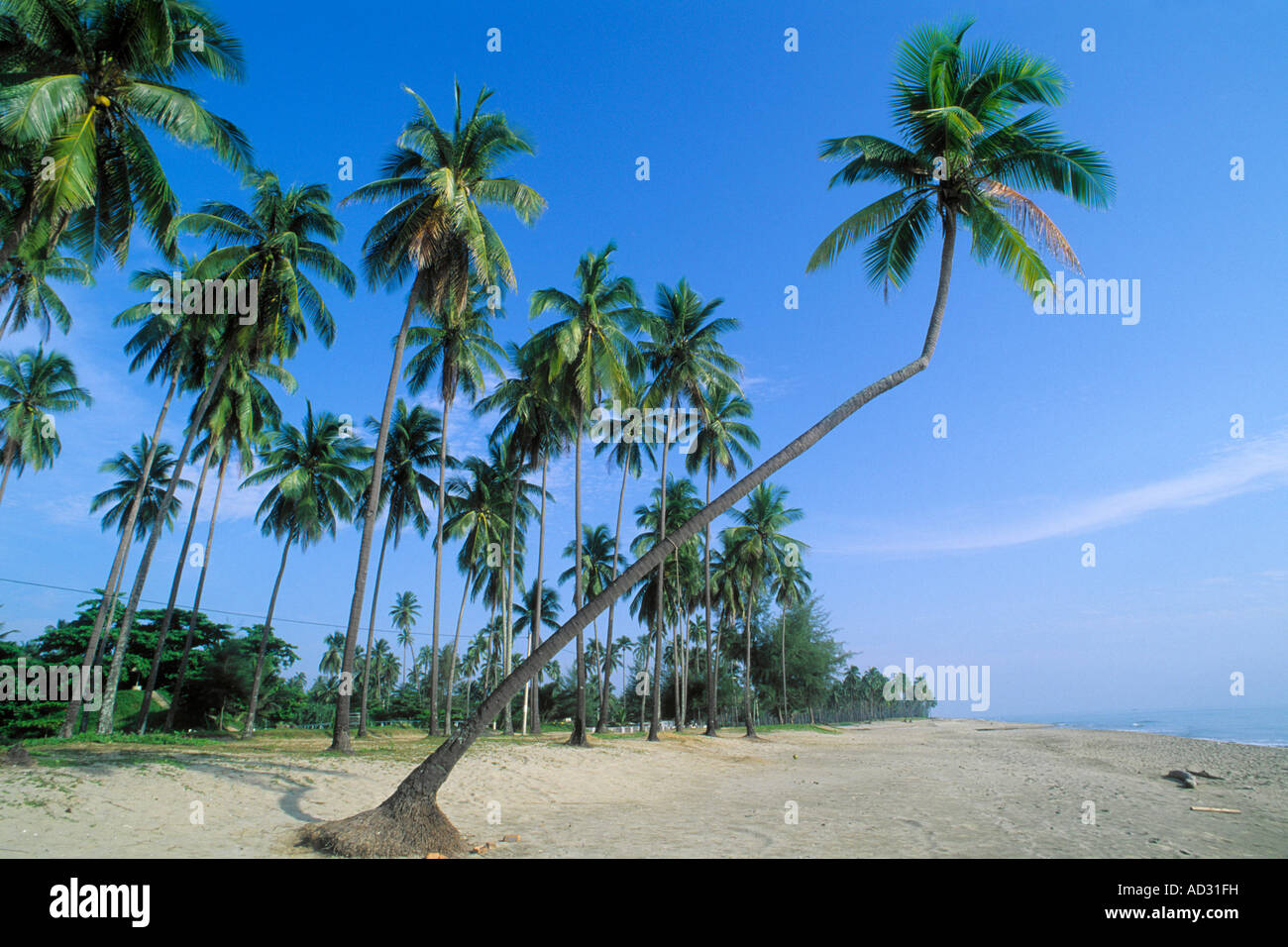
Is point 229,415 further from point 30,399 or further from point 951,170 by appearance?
point 951,170

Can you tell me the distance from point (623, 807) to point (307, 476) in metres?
22.1

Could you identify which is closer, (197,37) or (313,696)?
(197,37)

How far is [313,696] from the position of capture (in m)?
83.2

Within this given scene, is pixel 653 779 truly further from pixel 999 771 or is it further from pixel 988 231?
pixel 988 231

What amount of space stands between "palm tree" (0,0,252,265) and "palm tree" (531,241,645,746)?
34.0ft

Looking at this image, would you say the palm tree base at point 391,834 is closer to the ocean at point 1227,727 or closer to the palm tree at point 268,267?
the palm tree at point 268,267

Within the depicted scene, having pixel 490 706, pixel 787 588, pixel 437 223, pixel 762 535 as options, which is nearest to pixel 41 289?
pixel 437 223

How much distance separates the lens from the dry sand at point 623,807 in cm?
827

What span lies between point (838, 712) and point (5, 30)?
92676 millimetres

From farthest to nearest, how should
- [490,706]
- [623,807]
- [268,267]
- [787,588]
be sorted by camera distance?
[787,588] < [268,267] < [623,807] < [490,706]

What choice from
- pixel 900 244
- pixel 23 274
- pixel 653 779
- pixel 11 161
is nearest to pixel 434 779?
pixel 653 779

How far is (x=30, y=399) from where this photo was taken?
27.8m

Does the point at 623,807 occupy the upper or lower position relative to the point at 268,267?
lower
